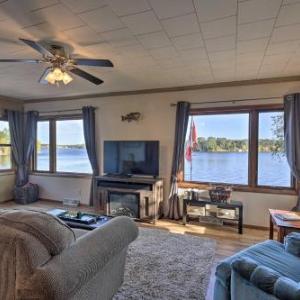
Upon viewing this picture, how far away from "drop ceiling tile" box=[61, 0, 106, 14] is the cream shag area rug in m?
2.50

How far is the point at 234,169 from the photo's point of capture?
4.26 m

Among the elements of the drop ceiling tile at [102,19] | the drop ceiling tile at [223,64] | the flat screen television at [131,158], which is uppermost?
the drop ceiling tile at [223,64]

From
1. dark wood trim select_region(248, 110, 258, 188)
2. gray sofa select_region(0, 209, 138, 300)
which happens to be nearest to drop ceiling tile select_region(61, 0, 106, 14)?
gray sofa select_region(0, 209, 138, 300)

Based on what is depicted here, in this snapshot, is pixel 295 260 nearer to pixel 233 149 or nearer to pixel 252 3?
pixel 252 3

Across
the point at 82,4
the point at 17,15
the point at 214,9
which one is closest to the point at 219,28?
the point at 214,9

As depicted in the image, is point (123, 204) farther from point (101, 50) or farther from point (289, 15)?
point (289, 15)

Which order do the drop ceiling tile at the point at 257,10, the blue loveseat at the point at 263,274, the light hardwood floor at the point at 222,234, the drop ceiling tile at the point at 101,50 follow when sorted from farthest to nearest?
the light hardwood floor at the point at 222,234 < the drop ceiling tile at the point at 101,50 < the drop ceiling tile at the point at 257,10 < the blue loveseat at the point at 263,274

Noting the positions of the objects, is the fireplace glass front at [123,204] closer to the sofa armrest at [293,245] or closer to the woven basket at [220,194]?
the woven basket at [220,194]

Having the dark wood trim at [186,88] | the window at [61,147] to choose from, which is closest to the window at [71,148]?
the window at [61,147]

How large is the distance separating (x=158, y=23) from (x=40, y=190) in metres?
5.08

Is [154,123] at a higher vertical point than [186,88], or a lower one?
lower

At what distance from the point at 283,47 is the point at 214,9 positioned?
Result: 4.12 ft

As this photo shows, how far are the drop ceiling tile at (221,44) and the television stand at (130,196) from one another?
241 centimetres

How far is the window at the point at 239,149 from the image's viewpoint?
13.1ft
